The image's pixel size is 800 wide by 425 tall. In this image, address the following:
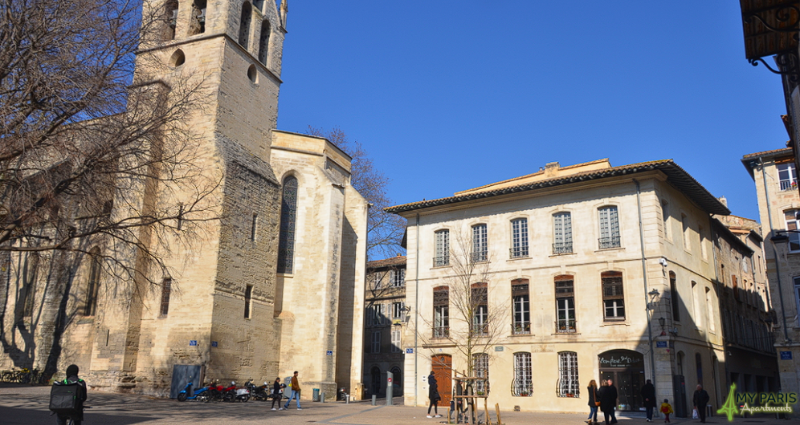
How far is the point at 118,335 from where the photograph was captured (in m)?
22.3

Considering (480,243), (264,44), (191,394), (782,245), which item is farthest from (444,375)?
(264,44)

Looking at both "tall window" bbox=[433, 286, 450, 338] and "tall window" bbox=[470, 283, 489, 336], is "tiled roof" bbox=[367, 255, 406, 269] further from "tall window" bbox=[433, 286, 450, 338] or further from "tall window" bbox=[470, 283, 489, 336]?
"tall window" bbox=[470, 283, 489, 336]

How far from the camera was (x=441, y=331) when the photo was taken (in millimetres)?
24141

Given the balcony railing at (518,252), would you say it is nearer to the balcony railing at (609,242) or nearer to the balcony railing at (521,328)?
the balcony railing at (521,328)

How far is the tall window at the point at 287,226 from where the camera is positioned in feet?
87.7

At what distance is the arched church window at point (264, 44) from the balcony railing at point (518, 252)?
1490cm

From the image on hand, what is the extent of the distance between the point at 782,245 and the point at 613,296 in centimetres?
783

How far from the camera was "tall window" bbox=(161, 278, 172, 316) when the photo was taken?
23109 millimetres

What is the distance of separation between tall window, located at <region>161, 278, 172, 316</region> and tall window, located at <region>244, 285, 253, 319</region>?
112 inches

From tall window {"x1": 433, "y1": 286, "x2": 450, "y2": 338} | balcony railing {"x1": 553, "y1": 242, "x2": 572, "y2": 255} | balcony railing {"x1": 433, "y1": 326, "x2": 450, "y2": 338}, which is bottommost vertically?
balcony railing {"x1": 433, "y1": 326, "x2": 450, "y2": 338}

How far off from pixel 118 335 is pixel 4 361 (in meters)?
9.13

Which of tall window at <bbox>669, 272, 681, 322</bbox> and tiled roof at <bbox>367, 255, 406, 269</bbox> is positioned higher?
tiled roof at <bbox>367, 255, 406, 269</bbox>

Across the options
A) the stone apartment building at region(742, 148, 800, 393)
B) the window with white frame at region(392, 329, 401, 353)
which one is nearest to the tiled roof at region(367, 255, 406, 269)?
the window with white frame at region(392, 329, 401, 353)

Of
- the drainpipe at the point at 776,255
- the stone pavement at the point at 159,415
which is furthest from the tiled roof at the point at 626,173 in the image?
the stone pavement at the point at 159,415
